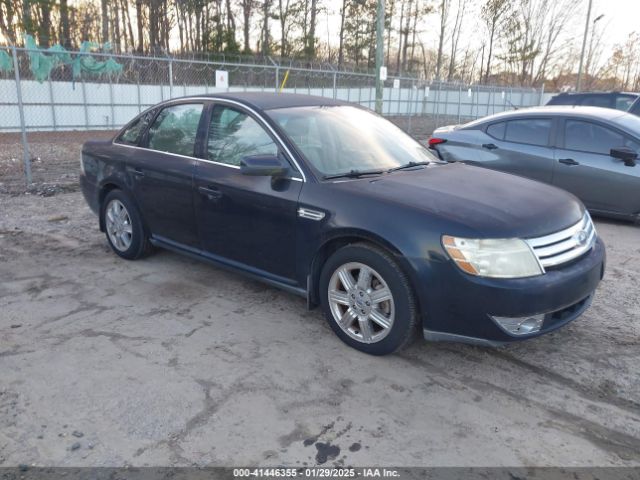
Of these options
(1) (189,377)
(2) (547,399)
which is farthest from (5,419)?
(2) (547,399)

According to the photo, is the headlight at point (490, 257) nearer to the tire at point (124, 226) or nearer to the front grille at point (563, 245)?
the front grille at point (563, 245)

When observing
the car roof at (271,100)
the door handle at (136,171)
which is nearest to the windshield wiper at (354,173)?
the car roof at (271,100)

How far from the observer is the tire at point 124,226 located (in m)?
5.15

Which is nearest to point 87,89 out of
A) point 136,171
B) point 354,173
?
point 136,171

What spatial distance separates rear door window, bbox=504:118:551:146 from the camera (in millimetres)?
7273

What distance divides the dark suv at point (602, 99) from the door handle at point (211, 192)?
10.2m

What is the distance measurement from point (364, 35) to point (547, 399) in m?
43.7

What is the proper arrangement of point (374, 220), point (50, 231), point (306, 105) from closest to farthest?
point (374, 220) → point (306, 105) → point (50, 231)

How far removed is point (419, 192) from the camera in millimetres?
3473

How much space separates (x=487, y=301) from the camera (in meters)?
3.05

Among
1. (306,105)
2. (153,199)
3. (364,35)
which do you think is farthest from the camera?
(364,35)

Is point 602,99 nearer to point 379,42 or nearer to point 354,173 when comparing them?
point 379,42

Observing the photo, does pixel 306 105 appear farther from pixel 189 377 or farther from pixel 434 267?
pixel 189 377

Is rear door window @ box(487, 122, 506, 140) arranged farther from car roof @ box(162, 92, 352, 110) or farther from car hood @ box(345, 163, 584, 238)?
car hood @ box(345, 163, 584, 238)
